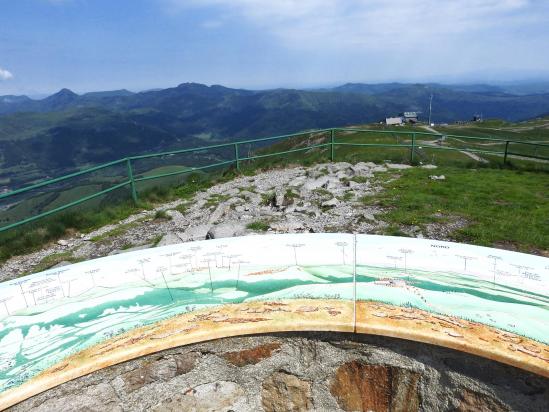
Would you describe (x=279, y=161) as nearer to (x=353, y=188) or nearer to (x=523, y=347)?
(x=353, y=188)

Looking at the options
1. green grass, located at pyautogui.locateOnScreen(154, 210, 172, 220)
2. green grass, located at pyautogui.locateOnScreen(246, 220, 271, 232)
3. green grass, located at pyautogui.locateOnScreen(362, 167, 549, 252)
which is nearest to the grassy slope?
green grass, located at pyautogui.locateOnScreen(362, 167, 549, 252)

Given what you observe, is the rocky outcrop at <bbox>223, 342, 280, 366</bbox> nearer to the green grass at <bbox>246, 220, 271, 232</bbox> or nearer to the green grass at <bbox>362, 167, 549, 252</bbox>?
the green grass at <bbox>246, 220, 271, 232</bbox>

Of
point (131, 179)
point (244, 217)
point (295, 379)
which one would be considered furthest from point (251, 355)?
point (131, 179)

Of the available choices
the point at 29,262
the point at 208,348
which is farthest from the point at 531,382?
the point at 29,262

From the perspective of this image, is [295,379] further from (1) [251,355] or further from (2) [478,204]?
(2) [478,204]

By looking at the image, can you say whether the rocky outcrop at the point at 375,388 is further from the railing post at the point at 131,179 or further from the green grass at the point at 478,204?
the railing post at the point at 131,179

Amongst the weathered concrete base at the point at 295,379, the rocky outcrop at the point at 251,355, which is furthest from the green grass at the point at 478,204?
the rocky outcrop at the point at 251,355
